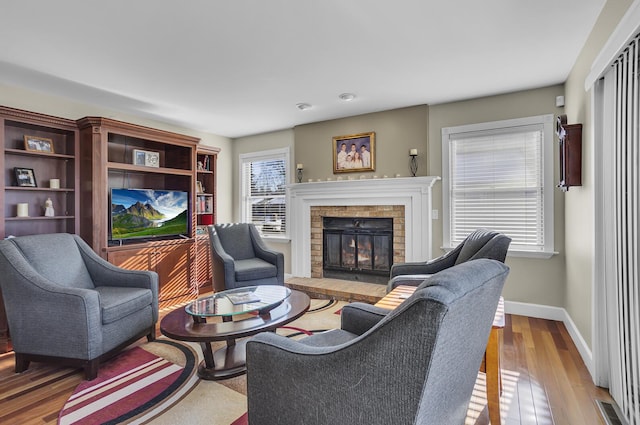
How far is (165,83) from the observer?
3.31 m

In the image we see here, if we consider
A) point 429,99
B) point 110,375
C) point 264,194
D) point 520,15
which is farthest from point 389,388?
point 264,194

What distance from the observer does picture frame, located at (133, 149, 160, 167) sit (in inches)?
163

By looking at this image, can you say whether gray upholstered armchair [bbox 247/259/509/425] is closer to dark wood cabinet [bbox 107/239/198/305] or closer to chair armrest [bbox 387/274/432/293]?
chair armrest [bbox 387/274/432/293]

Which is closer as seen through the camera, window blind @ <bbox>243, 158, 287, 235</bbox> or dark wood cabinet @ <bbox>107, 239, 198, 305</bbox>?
dark wood cabinet @ <bbox>107, 239, 198, 305</bbox>

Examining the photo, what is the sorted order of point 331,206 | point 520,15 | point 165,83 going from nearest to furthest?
point 520,15
point 165,83
point 331,206

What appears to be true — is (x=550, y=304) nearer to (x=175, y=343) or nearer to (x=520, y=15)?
(x=520, y=15)

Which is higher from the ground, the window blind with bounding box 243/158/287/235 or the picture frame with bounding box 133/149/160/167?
the picture frame with bounding box 133/149/160/167

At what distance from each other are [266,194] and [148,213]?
1.86m

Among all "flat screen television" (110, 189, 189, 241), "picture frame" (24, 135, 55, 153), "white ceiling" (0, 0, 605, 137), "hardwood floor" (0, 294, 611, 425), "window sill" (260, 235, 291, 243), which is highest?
"white ceiling" (0, 0, 605, 137)

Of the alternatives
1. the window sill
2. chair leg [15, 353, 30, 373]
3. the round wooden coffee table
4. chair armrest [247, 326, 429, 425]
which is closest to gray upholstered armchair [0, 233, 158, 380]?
chair leg [15, 353, 30, 373]

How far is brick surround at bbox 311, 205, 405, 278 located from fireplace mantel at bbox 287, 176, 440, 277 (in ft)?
0.20

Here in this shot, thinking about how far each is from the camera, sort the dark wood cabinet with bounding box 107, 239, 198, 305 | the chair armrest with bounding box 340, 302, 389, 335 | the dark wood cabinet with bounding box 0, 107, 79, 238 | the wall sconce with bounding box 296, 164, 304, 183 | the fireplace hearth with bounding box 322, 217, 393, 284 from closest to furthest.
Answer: the chair armrest with bounding box 340, 302, 389, 335 → the dark wood cabinet with bounding box 0, 107, 79, 238 → the dark wood cabinet with bounding box 107, 239, 198, 305 → the fireplace hearth with bounding box 322, 217, 393, 284 → the wall sconce with bounding box 296, 164, 304, 183

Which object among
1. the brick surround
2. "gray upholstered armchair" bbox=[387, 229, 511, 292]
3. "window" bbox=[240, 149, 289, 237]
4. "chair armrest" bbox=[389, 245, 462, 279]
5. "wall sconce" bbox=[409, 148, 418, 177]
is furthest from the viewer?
"window" bbox=[240, 149, 289, 237]

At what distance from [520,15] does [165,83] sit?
303 centimetres
